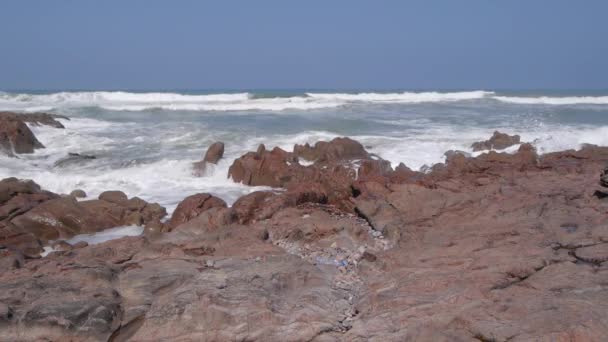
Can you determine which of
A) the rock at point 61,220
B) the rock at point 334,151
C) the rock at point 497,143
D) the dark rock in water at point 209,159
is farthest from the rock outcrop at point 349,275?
the rock at point 497,143

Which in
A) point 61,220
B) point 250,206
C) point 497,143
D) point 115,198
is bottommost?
point 61,220

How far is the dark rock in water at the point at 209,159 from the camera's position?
13945 millimetres

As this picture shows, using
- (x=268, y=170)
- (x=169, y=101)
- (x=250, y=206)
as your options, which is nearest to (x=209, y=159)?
(x=268, y=170)

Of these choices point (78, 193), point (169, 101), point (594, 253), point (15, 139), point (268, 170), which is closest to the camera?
point (594, 253)

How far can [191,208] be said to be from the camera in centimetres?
912

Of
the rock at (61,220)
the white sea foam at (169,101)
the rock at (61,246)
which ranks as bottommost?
the rock at (61,246)

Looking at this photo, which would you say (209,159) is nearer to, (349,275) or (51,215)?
(51,215)

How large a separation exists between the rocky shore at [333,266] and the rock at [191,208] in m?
0.03

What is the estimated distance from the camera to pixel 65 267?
17.9 feet

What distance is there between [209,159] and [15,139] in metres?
7.02

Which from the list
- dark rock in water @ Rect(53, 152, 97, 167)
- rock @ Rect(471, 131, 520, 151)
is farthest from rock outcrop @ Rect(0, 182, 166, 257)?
rock @ Rect(471, 131, 520, 151)

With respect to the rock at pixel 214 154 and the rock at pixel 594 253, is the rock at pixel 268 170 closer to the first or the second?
the rock at pixel 214 154

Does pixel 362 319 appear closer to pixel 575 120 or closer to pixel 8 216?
pixel 8 216

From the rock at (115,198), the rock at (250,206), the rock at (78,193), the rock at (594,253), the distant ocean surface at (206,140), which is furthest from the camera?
the distant ocean surface at (206,140)
